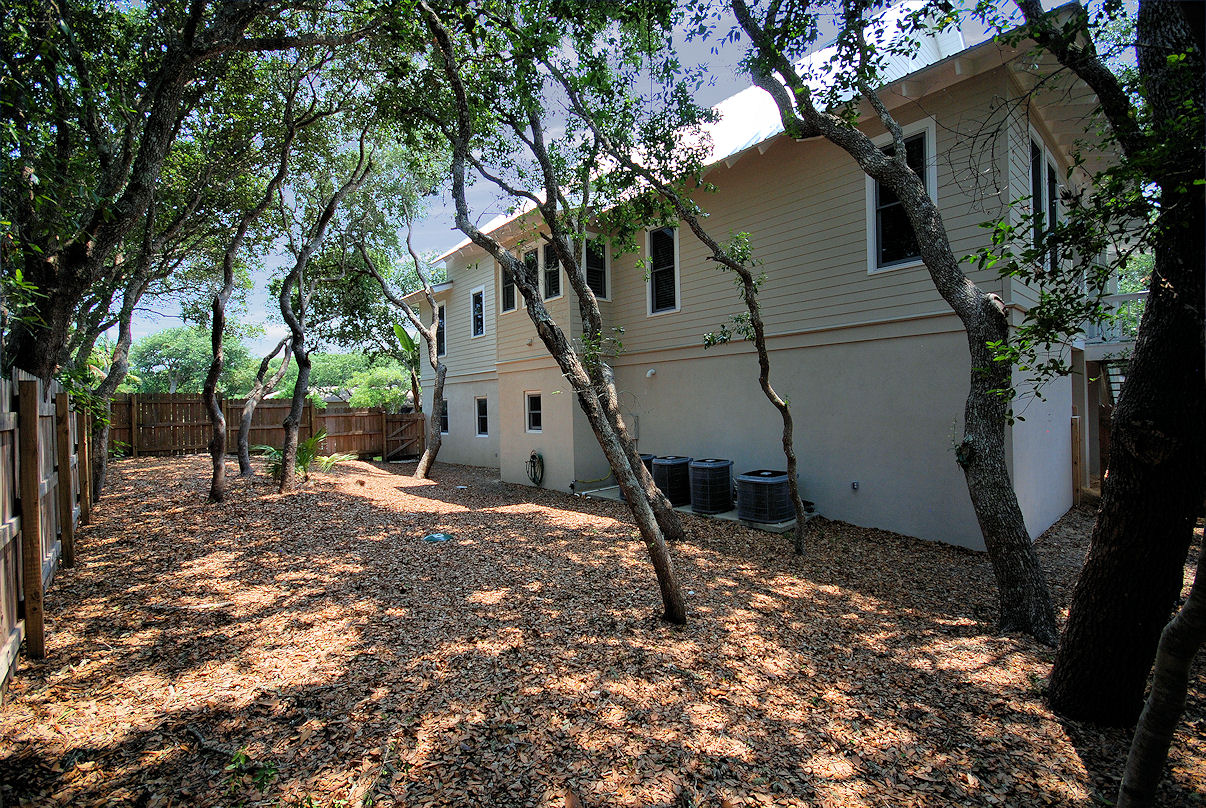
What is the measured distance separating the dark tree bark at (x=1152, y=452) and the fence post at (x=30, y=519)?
6229mm

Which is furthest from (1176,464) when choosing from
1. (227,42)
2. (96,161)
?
(96,161)

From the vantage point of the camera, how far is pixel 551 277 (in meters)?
12.0

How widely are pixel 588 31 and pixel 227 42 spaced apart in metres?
3.30

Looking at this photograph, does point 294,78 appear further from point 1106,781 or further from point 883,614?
point 1106,781

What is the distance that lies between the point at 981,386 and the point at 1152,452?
191 cm

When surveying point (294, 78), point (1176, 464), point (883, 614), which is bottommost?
point (883, 614)

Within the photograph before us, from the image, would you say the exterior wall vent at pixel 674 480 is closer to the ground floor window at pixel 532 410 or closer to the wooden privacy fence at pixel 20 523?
the ground floor window at pixel 532 410

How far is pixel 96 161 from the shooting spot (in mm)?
6082

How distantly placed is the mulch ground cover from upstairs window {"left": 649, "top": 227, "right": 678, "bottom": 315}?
5899 millimetres

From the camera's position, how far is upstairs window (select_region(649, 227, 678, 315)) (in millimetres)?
10523

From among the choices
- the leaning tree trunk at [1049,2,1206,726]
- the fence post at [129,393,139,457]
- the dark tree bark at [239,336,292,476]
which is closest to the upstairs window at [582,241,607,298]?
the dark tree bark at [239,336,292,476]

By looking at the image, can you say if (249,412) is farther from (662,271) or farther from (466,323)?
(662,271)

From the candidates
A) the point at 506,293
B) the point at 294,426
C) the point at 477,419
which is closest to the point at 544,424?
the point at 506,293

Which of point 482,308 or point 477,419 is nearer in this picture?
point 482,308
